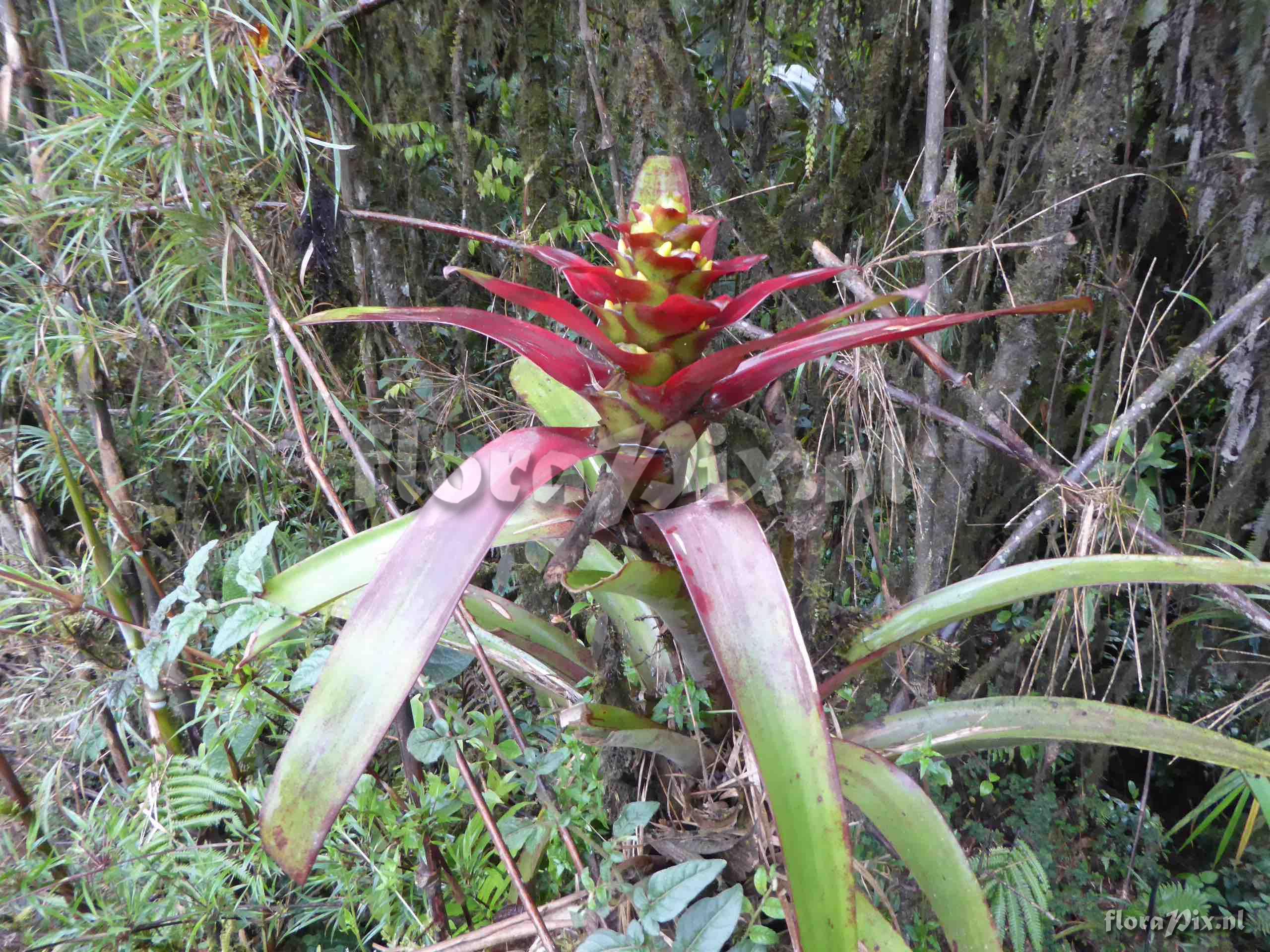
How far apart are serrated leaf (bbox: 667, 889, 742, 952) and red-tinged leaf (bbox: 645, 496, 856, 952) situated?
130mm

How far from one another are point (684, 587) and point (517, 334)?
23 centimetres

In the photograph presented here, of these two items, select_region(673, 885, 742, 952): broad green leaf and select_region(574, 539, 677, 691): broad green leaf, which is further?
select_region(574, 539, 677, 691): broad green leaf

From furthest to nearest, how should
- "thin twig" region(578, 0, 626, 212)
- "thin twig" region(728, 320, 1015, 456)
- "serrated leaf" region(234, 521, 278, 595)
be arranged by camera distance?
"thin twig" region(578, 0, 626, 212) < "thin twig" region(728, 320, 1015, 456) < "serrated leaf" region(234, 521, 278, 595)

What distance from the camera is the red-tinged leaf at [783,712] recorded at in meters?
0.36

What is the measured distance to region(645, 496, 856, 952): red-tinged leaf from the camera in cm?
36

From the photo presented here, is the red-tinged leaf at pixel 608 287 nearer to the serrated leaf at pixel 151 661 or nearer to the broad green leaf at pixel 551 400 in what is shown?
the broad green leaf at pixel 551 400

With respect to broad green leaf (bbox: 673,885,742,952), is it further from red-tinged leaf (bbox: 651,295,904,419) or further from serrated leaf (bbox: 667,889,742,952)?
red-tinged leaf (bbox: 651,295,904,419)

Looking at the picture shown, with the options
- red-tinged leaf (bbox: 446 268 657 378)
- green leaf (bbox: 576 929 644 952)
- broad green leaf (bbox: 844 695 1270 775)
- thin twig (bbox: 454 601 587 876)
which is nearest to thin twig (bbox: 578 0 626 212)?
red-tinged leaf (bbox: 446 268 657 378)

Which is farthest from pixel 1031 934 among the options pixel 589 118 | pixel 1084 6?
pixel 1084 6

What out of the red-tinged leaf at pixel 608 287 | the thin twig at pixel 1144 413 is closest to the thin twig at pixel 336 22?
the red-tinged leaf at pixel 608 287

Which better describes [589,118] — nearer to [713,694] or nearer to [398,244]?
[398,244]

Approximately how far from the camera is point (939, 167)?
2.97ft

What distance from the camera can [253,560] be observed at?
0.61 metres

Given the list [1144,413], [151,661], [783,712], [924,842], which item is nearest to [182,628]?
[151,661]
